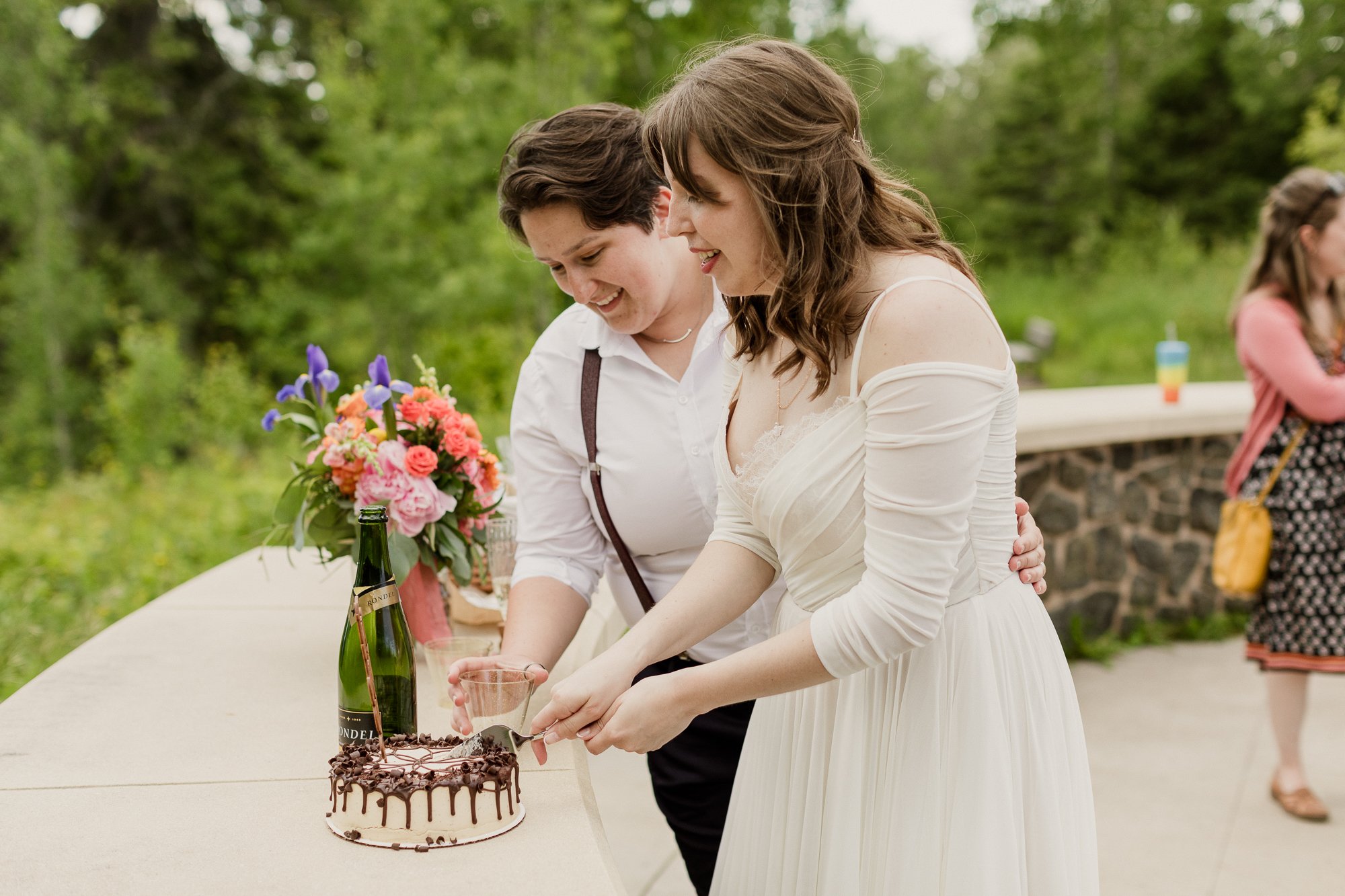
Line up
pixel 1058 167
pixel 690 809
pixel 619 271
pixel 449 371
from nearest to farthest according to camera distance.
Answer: pixel 619 271 < pixel 690 809 < pixel 449 371 < pixel 1058 167

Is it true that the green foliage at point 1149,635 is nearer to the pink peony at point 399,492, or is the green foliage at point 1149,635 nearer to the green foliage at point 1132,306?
the pink peony at point 399,492

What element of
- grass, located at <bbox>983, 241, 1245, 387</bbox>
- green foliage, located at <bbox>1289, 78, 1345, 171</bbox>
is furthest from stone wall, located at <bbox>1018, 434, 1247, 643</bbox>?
green foliage, located at <bbox>1289, 78, 1345, 171</bbox>

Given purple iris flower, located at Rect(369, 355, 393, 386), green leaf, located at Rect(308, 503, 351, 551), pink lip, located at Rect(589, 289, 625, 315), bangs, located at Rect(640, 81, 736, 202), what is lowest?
green leaf, located at Rect(308, 503, 351, 551)

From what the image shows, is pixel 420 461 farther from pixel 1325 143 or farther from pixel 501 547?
pixel 1325 143

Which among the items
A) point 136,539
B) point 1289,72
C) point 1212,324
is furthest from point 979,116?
point 136,539

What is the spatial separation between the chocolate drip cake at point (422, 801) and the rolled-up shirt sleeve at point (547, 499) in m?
0.68

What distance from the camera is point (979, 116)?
44.7 meters

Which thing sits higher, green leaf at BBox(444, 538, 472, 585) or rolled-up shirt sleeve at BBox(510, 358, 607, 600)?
rolled-up shirt sleeve at BBox(510, 358, 607, 600)

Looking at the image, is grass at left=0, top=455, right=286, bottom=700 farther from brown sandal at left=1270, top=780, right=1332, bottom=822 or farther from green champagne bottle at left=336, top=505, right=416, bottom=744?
brown sandal at left=1270, top=780, right=1332, bottom=822

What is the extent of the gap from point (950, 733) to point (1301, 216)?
329 cm

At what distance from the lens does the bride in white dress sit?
1.55 metres

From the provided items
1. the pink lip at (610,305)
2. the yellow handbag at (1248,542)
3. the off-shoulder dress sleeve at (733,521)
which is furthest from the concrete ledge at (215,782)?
the yellow handbag at (1248,542)

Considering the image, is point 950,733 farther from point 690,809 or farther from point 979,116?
point 979,116

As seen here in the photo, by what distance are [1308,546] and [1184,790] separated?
3.68 feet
